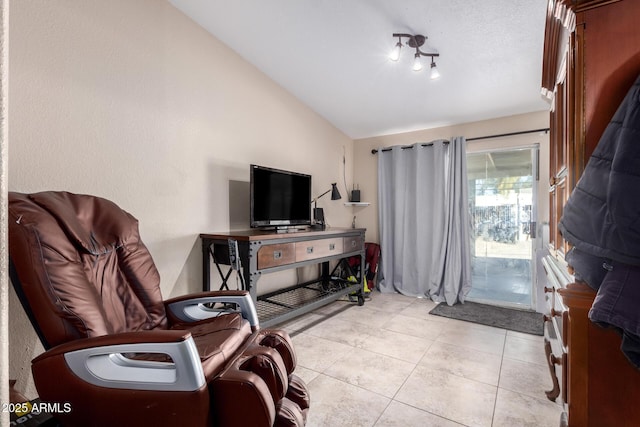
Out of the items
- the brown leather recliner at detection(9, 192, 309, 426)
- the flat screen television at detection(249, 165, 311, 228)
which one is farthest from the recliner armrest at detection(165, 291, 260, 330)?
the flat screen television at detection(249, 165, 311, 228)

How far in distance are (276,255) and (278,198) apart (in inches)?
25.0

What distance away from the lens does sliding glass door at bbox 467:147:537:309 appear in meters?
3.34

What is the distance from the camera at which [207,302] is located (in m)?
1.54

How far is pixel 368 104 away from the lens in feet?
11.1

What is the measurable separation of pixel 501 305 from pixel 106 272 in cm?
384

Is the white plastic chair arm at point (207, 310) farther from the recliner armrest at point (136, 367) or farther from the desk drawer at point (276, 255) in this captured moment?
the desk drawer at point (276, 255)

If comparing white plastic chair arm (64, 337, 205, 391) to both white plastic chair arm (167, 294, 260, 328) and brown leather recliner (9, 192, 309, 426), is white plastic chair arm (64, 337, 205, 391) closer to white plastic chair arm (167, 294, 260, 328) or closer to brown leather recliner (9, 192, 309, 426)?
brown leather recliner (9, 192, 309, 426)

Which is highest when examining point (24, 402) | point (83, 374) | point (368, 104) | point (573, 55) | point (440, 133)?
point (368, 104)

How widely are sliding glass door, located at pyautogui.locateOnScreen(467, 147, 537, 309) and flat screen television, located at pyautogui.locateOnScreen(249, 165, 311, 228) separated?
2.12 metres

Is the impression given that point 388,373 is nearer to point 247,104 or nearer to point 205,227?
point 205,227

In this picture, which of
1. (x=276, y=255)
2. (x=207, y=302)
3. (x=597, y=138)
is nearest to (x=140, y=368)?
(x=207, y=302)

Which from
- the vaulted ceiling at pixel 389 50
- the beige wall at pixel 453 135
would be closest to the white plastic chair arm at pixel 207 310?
the vaulted ceiling at pixel 389 50

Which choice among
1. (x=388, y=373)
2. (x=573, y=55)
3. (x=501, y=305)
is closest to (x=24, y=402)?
(x=388, y=373)

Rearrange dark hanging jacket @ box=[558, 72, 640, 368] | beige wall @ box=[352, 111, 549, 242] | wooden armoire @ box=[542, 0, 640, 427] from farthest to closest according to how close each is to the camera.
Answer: beige wall @ box=[352, 111, 549, 242]
wooden armoire @ box=[542, 0, 640, 427]
dark hanging jacket @ box=[558, 72, 640, 368]
